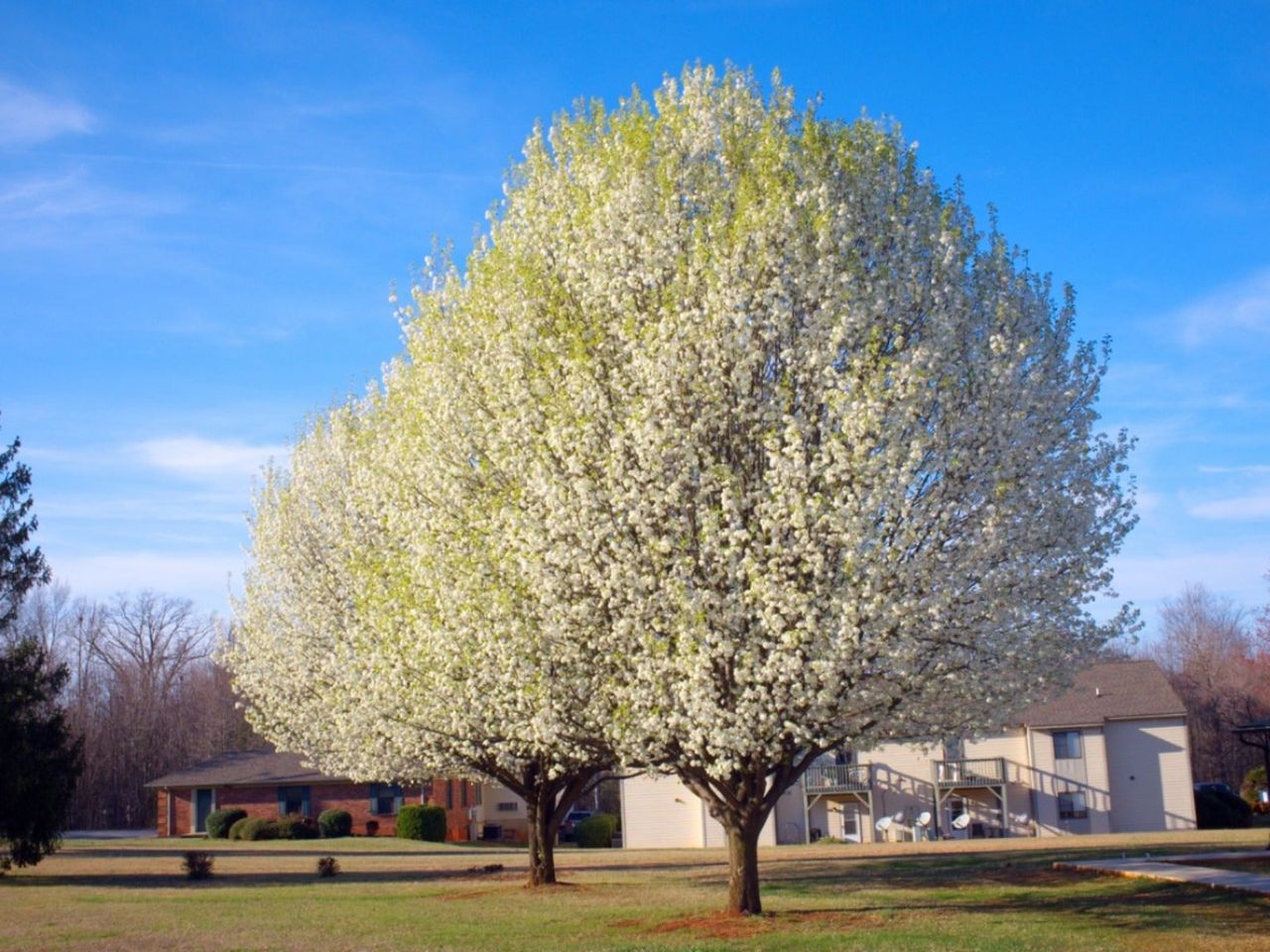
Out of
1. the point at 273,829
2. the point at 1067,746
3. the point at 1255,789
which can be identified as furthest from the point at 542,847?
the point at 1255,789

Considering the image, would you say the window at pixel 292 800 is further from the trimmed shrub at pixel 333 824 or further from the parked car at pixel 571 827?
the parked car at pixel 571 827

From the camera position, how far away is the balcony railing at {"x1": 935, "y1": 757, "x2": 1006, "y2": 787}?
4556 cm

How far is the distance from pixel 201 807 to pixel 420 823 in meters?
12.4

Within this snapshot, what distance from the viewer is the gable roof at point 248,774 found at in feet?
182

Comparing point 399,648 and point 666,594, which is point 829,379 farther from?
point 399,648

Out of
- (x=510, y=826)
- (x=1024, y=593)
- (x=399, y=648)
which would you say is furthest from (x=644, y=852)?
(x=1024, y=593)

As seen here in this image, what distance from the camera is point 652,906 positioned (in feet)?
70.7

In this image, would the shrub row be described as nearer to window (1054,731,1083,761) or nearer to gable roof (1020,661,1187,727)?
gable roof (1020,661,1187,727)

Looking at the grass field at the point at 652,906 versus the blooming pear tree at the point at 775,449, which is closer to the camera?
the blooming pear tree at the point at 775,449

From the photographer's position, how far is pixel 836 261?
1652 cm

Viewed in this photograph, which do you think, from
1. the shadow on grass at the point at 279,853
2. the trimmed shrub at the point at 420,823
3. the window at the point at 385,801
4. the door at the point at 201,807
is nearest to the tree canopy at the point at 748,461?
the shadow on grass at the point at 279,853

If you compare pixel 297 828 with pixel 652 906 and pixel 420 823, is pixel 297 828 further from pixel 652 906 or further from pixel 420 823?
pixel 652 906

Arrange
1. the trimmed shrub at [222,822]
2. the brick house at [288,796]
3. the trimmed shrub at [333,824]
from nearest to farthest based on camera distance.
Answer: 1. the trimmed shrub at [333,824]
2. the trimmed shrub at [222,822]
3. the brick house at [288,796]

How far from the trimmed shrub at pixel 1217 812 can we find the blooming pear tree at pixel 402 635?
30603mm
